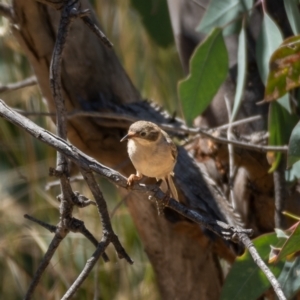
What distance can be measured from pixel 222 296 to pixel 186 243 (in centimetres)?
56

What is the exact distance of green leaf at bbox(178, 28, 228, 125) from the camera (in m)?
2.14

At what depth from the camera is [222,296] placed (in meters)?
1.83

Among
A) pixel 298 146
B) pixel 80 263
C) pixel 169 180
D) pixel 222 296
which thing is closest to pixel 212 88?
pixel 169 180

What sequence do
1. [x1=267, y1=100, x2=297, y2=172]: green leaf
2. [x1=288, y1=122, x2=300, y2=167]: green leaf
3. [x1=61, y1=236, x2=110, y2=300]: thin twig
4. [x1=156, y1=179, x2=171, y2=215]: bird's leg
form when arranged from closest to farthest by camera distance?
[x1=61, y1=236, x2=110, y2=300]: thin twig → [x1=156, y1=179, x2=171, y2=215]: bird's leg → [x1=288, y1=122, x2=300, y2=167]: green leaf → [x1=267, y1=100, x2=297, y2=172]: green leaf

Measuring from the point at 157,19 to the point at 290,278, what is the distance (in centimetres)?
149

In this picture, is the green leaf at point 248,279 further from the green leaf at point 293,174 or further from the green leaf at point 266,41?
the green leaf at point 266,41

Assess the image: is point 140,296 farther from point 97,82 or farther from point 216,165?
point 97,82

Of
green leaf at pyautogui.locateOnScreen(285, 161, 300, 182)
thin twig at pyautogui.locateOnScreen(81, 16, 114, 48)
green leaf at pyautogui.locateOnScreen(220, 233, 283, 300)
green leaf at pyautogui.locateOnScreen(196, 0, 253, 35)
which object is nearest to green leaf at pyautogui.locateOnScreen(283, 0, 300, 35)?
green leaf at pyautogui.locateOnScreen(196, 0, 253, 35)

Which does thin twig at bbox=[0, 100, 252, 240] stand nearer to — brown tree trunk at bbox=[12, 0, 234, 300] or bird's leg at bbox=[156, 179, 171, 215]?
bird's leg at bbox=[156, 179, 171, 215]

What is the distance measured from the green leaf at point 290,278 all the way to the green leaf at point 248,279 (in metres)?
0.05

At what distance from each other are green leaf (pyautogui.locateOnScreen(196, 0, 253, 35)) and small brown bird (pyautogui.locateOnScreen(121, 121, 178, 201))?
0.50 metres

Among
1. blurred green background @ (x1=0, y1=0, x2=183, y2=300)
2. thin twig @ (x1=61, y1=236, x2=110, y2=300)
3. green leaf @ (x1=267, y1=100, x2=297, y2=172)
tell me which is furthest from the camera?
blurred green background @ (x1=0, y1=0, x2=183, y2=300)

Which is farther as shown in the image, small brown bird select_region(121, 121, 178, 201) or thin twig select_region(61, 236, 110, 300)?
small brown bird select_region(121, 121, 178, 201)

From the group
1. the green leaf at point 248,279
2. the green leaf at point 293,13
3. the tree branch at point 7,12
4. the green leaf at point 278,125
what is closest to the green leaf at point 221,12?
the green leaf at point 293,13
